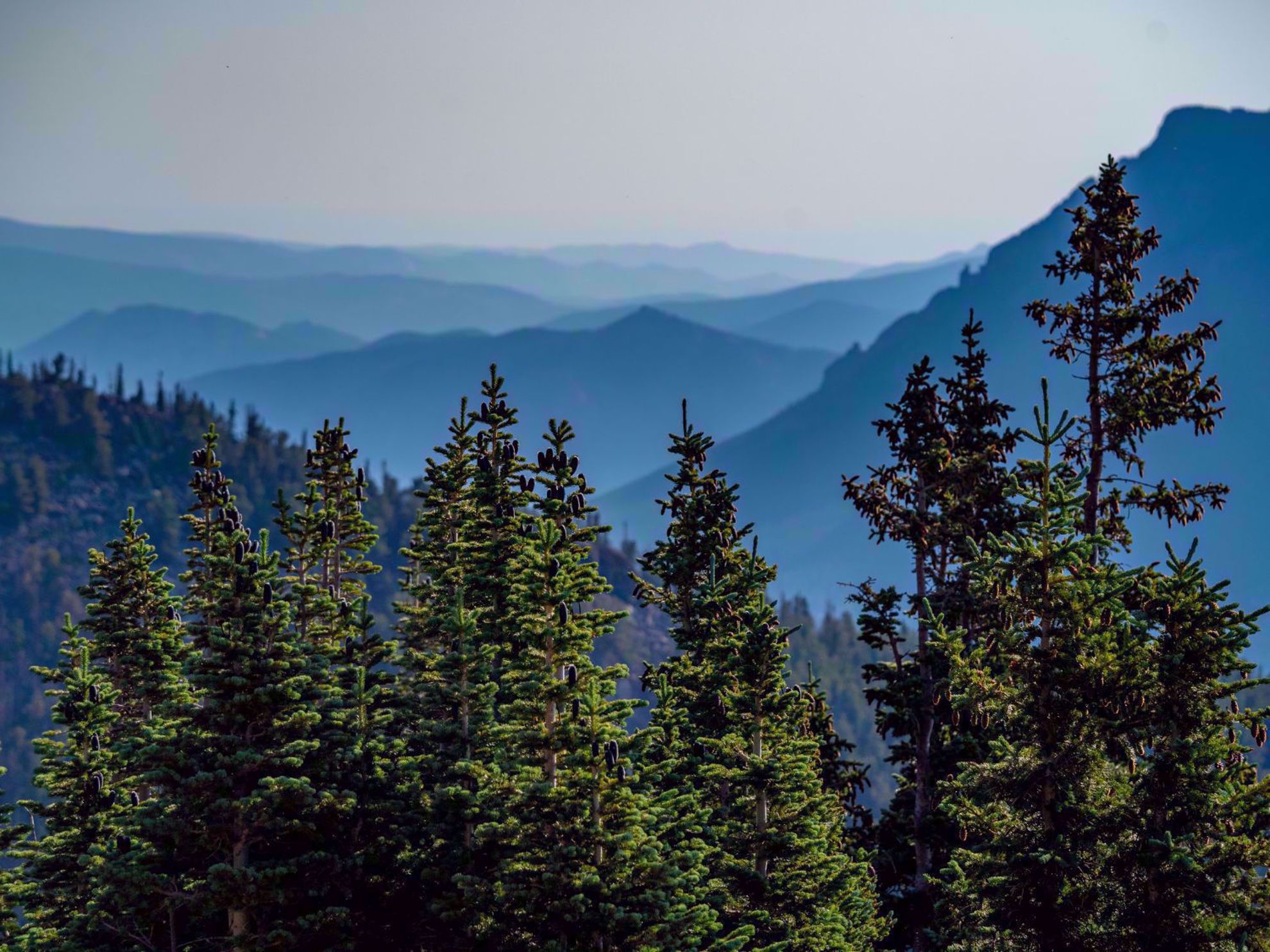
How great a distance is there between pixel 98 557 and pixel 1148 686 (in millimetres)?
26462

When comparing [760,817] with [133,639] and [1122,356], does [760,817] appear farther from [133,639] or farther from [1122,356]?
[133,639]

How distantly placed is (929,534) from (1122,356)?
645 centimetres

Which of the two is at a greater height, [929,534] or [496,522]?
[496,522]

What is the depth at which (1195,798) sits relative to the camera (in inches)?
941

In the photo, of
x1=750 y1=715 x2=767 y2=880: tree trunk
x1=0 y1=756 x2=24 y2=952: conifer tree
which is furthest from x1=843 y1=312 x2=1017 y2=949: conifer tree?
x1=0 y1=756 x2=24 y2=952: conifer tree

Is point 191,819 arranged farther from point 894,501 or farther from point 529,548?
point 894,501

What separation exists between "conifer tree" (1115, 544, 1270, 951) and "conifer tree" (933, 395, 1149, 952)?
434 millimetres

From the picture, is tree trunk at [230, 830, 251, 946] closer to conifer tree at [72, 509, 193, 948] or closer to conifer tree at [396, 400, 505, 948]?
conifer tree at [396, 400, 505, 948]

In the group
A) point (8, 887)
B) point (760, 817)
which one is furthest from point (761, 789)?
point (8, 887)

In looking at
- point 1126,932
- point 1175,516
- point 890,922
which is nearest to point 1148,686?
point 1126,932

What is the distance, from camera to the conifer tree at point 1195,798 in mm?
23406

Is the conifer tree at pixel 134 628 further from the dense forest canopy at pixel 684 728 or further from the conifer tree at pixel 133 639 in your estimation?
the dense forest canopy at pixel 684 728

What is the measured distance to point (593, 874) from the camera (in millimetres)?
26000

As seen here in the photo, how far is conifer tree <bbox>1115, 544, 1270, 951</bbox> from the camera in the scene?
2341 centimetres
